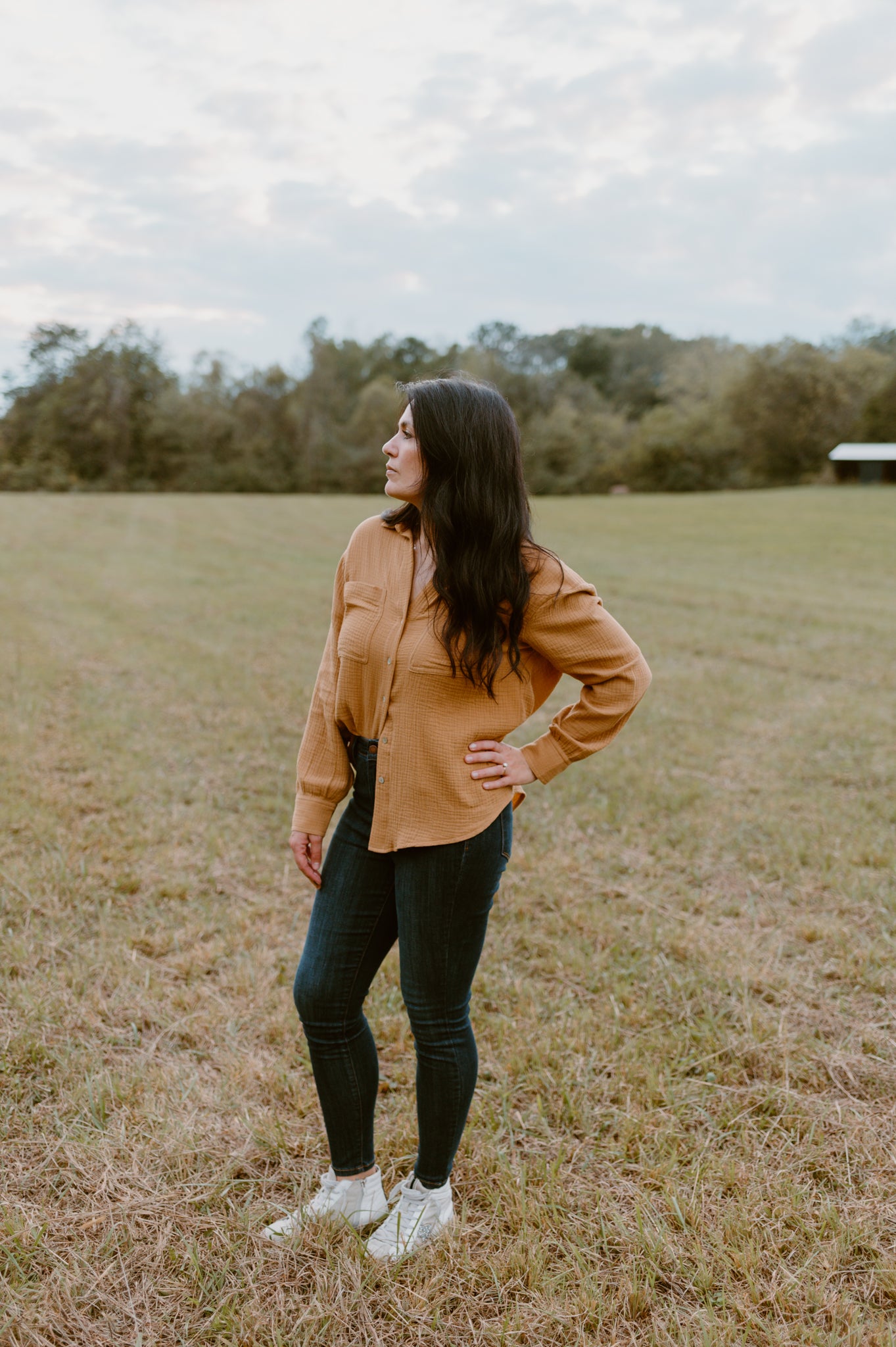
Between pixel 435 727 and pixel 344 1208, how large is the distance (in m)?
1.24

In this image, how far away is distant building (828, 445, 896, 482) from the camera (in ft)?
131

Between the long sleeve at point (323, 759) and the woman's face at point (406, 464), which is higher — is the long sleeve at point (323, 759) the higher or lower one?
the lower one

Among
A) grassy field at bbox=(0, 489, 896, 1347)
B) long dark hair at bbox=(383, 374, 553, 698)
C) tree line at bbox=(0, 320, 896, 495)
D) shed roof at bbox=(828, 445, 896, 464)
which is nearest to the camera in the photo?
long dark hair at bbox=(383, 374, 553, 698)

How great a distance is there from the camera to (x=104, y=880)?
3957 millimetres

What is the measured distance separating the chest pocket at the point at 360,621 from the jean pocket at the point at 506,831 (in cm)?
49

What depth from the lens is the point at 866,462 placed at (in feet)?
134

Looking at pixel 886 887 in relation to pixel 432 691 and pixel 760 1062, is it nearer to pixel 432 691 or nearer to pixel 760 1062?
pixel 760 1062

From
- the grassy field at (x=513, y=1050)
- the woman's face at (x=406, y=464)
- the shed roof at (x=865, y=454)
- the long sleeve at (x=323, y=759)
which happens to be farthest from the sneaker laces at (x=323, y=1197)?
the shed roof at (x=865, y=454)

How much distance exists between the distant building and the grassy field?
38.0 m

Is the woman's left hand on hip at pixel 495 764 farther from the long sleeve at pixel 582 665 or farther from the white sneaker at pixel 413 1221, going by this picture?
the white sneaker at pixel 413 1221

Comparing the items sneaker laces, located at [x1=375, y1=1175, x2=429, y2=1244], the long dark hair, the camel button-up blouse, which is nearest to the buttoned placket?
the camel button-up blouse

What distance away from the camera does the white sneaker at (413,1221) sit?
212 cm

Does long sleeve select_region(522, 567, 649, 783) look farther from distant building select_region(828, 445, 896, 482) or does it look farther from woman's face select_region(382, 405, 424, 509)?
distant building select_region(828, 445, 896, 482)

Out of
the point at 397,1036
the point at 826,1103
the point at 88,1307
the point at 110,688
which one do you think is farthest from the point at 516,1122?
the point at 110,688
